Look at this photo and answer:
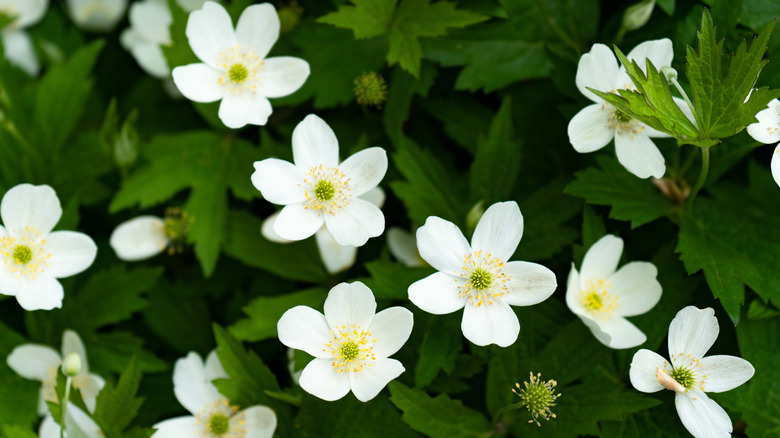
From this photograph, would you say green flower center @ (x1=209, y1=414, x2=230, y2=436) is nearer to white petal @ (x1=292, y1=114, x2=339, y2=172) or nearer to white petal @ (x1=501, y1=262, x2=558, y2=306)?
white petal @ (x1=292, y1=114, x2=339, y2=172)

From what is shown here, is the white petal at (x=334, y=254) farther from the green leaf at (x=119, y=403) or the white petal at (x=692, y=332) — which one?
the white petal at (x=692, y=332)

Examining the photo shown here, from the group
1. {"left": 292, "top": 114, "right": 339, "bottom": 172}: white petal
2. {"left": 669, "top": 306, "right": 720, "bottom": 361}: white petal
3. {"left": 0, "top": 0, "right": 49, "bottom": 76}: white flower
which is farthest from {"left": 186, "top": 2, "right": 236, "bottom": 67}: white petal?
{"left": 669, "top": 306, "right": 720, "bottom": 361}: white petal

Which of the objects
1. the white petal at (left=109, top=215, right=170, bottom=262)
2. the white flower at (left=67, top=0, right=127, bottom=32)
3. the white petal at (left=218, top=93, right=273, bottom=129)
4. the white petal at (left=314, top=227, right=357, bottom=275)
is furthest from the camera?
the white flower at (left=67, top=0, right=127, bottom=32)

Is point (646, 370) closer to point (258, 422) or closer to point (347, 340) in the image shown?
point (347, 340)

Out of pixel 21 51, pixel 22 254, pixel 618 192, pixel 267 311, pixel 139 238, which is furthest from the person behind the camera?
pixel 21 51

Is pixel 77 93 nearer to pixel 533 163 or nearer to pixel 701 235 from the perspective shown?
pixel 533 163

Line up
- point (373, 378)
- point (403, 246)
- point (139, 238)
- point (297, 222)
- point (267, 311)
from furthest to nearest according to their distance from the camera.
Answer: point (139, 238)
point (403, 246)
point (267, 311)
point (297, 222)
point (373, 378)

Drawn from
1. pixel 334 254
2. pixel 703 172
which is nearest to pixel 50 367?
pixel 334 254

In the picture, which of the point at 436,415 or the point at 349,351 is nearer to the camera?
the point at 349,351
